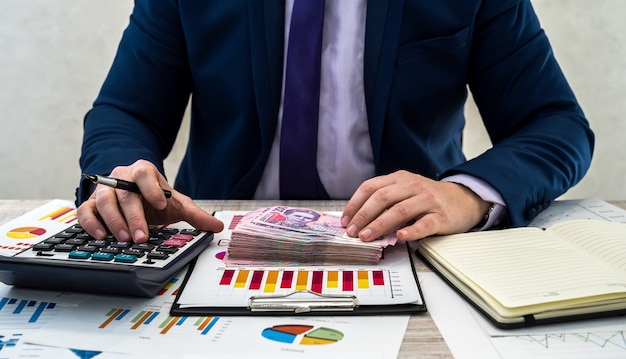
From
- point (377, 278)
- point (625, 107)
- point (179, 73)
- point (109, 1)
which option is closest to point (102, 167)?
point (179, 73)

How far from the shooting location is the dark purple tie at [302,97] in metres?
1.04

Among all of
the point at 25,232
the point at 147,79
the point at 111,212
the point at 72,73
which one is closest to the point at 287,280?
the point at 111,212

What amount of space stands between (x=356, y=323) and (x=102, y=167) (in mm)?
497

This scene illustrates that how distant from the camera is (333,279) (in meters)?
0.68

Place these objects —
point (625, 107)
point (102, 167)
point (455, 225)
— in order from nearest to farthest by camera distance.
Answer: point (455, 225) → point (102, 167) → point (625, 107)

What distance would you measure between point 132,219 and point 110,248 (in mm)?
69

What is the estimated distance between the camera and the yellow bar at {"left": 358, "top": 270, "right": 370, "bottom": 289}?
2.16ft

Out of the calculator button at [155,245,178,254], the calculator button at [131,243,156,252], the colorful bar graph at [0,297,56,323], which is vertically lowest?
the colorful bar graph at [0,297,56,323]

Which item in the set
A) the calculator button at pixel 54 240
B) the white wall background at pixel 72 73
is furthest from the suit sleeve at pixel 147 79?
the white wall background at pixel 72 73

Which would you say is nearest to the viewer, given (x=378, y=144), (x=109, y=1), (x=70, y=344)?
(x=70, y=344)

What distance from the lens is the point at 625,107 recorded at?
2184 millimetres

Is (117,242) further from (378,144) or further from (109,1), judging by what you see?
(109,1)

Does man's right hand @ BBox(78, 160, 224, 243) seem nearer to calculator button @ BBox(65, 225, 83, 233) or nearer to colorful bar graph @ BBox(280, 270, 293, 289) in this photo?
calculator button @ BBox(65, 225, 83, 233)

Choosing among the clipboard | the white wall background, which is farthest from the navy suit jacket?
the white wall background
